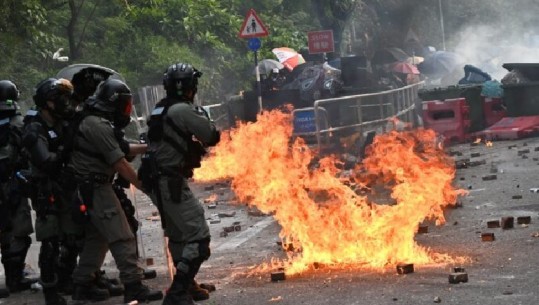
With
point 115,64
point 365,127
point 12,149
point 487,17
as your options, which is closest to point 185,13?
point 115,64

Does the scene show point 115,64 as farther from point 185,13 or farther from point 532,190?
point 532,190

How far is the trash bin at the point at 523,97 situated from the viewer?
23375 mm

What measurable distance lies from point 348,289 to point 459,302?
107 centimetres

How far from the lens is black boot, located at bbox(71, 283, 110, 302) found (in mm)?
8836

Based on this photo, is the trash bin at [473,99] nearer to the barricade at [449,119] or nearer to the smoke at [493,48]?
the barricade at [449,119]

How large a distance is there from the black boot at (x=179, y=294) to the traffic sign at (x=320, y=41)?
73.3ft

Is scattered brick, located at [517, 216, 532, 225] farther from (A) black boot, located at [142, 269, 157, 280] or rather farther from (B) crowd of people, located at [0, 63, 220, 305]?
(B) crowd of people, located at [0, 63, 220, 305]

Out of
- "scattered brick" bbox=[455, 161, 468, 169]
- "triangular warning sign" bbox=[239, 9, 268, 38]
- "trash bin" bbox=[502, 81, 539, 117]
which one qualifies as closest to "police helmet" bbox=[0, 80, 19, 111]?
"scattered brick" bbox=[455, 161, 468, 169]

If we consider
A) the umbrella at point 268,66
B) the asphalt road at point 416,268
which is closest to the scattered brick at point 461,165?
the asphalt road at point 416,268

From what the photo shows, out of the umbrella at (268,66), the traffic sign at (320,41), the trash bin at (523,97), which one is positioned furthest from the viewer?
the umbrella at (268,66)

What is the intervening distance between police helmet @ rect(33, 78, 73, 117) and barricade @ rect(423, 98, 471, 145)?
14783mm

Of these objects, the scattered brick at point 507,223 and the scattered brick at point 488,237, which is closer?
the scattered brick at point 488,237

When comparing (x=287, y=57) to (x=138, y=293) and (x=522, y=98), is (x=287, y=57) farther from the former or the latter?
(x=138, y=293)

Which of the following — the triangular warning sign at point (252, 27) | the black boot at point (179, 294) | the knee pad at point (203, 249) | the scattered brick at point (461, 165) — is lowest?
the scattered brick at point (461, 165)
